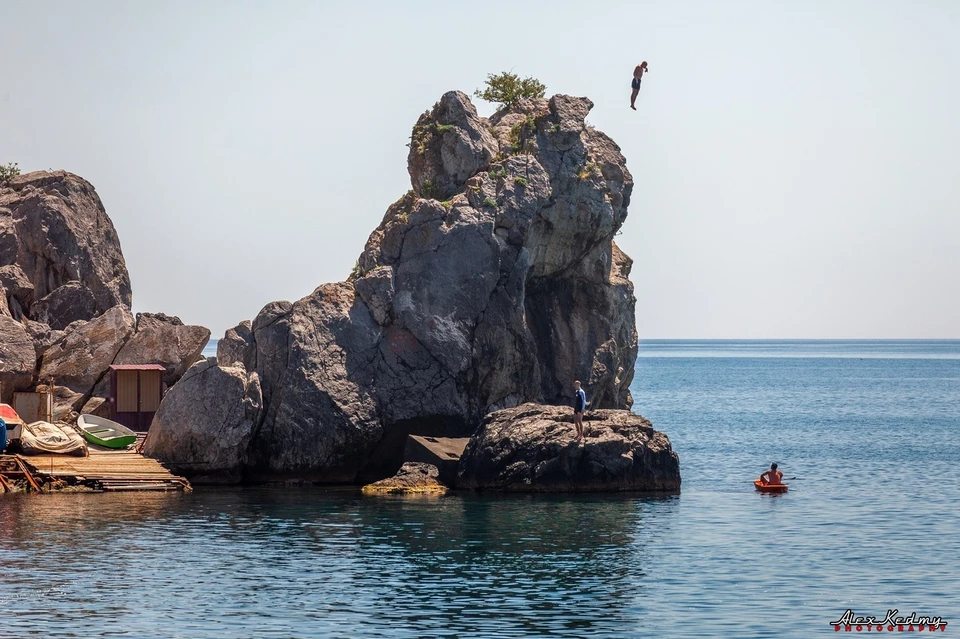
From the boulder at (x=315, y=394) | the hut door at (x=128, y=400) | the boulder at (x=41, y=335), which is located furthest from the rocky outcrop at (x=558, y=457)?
the boulder at (x=41, y=335)

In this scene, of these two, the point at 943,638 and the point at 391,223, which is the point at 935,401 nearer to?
the point at 391,223

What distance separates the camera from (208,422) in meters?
50.2

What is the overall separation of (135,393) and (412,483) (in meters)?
18.2

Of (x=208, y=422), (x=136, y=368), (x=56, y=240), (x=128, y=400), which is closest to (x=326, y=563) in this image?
(x=208, y=422)

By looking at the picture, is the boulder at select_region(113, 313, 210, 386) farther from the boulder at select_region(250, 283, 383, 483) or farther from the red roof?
the boulder at select_region(250, 283, 383, 483)

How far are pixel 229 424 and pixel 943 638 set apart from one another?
31.2 m

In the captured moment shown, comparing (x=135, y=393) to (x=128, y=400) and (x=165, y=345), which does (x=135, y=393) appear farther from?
(x=165, y=345)

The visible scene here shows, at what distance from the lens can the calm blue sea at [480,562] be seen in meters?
28.1

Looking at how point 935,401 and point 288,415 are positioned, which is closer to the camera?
point 288,415

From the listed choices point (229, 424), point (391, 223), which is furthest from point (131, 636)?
point (391, 223)

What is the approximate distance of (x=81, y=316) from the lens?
70.7 m

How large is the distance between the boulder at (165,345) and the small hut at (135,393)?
145 centimetres

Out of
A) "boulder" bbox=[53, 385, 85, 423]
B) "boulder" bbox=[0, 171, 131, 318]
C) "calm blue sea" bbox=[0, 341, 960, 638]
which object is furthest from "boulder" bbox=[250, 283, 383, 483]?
"boulder" bbox=[0, 171, 131, 318]

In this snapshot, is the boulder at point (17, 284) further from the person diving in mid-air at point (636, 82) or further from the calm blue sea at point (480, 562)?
the person diving in mid-air at point (636, 82)
